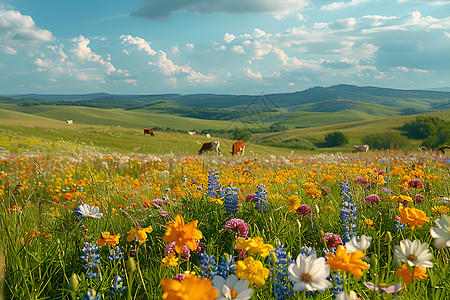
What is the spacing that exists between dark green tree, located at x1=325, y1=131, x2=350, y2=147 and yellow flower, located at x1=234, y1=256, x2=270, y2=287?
269 feet

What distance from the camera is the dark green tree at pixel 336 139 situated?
3142 inches

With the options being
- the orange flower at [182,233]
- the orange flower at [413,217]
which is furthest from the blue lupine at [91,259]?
the orange flower at [413,217]

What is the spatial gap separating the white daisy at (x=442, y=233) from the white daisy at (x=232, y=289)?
0.94 metres

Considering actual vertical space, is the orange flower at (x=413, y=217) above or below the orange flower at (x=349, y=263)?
above

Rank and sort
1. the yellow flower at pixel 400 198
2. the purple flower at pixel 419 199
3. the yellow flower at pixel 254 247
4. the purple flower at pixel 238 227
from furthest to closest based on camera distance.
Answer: the purple flower at pixel 419 199, the yellow flower at pixel 400 198, the purple flower at pixel 238 227, the yellow flower at pixel 254 247

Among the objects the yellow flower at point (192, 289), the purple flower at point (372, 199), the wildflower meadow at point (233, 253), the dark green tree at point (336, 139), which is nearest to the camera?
the yellow flower at point (192, 289)

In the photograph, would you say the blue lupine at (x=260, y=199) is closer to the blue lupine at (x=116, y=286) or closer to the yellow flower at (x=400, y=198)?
the yellow flower at (x=400, y=198)

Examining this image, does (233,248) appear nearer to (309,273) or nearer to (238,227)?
(238,227)

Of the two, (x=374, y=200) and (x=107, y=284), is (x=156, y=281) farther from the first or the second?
(x=374, y=200)

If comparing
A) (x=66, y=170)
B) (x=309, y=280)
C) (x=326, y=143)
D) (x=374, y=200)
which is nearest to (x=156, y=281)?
(x=309, y=280)

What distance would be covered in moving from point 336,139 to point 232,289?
278 feet

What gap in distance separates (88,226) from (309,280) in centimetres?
243

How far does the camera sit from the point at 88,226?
3121 mm

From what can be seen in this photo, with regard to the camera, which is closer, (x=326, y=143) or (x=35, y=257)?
(x=35, y=257)
